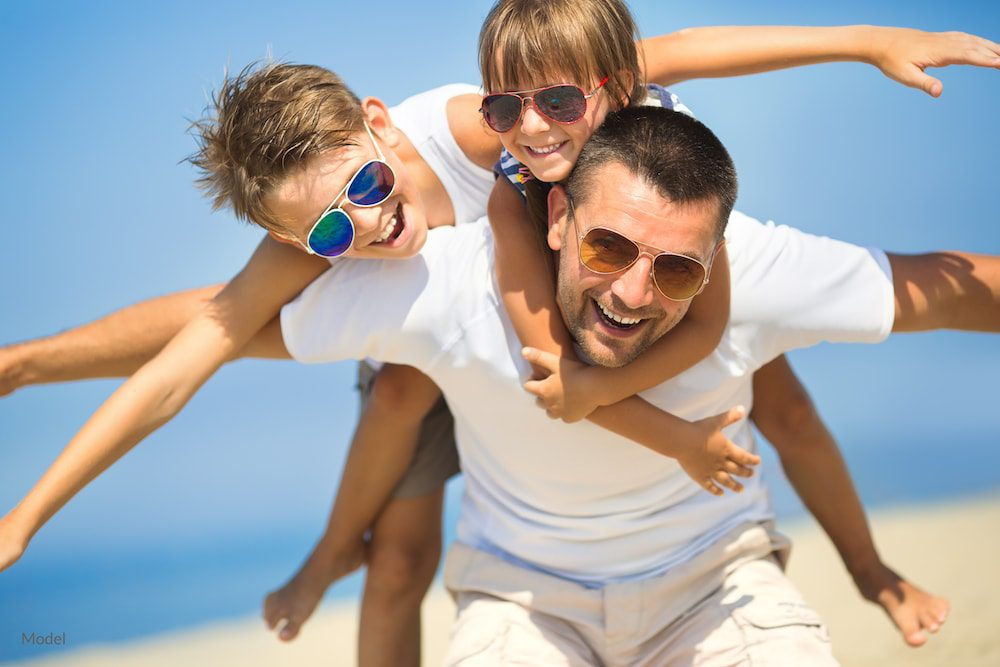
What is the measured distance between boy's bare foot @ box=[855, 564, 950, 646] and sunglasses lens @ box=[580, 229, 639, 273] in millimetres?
1394

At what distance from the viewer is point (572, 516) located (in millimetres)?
2822

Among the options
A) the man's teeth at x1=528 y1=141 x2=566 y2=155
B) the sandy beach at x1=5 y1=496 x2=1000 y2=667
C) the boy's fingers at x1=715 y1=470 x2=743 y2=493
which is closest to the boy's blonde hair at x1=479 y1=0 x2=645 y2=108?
the man's teeth at x1=528 y1=141 x2=566 y2=155

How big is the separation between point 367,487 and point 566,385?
931mm

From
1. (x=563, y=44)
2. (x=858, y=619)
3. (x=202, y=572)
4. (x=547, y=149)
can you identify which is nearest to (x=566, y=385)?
(x=547, y=149)

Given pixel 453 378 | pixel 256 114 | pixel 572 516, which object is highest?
pixel 256 114

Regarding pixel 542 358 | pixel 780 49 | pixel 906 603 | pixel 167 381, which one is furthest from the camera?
pixel 906 603

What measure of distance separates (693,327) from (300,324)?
94cm

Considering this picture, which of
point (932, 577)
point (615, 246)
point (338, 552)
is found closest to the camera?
point (615, 246)

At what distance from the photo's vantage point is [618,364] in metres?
2.52

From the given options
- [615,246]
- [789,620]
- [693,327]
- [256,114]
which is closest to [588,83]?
[615,246]

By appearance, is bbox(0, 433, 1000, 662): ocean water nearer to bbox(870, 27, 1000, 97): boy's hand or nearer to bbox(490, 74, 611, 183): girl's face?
bbox(870, 27, 1000, 97): boy's hand

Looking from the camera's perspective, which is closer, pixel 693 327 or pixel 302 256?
pixel 693 327

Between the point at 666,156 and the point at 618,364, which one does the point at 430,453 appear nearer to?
the point at 618,364

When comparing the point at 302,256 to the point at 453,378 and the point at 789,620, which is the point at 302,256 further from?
the point at 789,620
